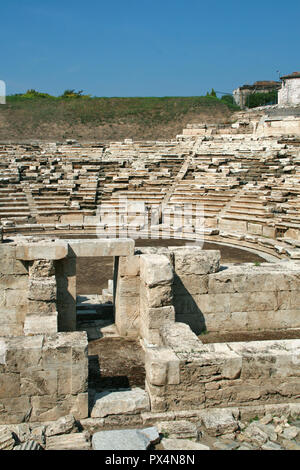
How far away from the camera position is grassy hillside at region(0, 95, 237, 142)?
38.9m

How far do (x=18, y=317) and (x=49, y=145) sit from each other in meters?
21.0

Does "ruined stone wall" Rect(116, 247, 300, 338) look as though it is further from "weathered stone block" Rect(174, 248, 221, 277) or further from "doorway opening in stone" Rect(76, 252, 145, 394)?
"doorway opening in stone" Rect(76, 252, 145, 394)

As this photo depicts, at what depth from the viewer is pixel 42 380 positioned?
517 centimetres

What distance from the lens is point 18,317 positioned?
780 cm

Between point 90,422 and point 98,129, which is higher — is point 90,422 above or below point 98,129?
below

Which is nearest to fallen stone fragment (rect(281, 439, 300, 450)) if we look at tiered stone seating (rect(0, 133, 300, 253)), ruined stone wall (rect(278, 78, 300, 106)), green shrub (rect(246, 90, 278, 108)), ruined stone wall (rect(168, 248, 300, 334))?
ruined stone wall (rect(168, 248, 300, 334))

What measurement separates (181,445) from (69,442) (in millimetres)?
1132

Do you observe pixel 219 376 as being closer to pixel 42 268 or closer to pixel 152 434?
pixel 152 434

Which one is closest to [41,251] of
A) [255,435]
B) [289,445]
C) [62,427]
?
[62,427]

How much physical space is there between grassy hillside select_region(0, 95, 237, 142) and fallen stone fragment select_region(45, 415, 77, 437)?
34730 millimetres

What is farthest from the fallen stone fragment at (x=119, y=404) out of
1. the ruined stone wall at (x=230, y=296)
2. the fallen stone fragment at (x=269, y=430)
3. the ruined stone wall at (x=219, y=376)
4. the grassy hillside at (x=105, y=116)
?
the grassy hillside at (x=105, y=116)
